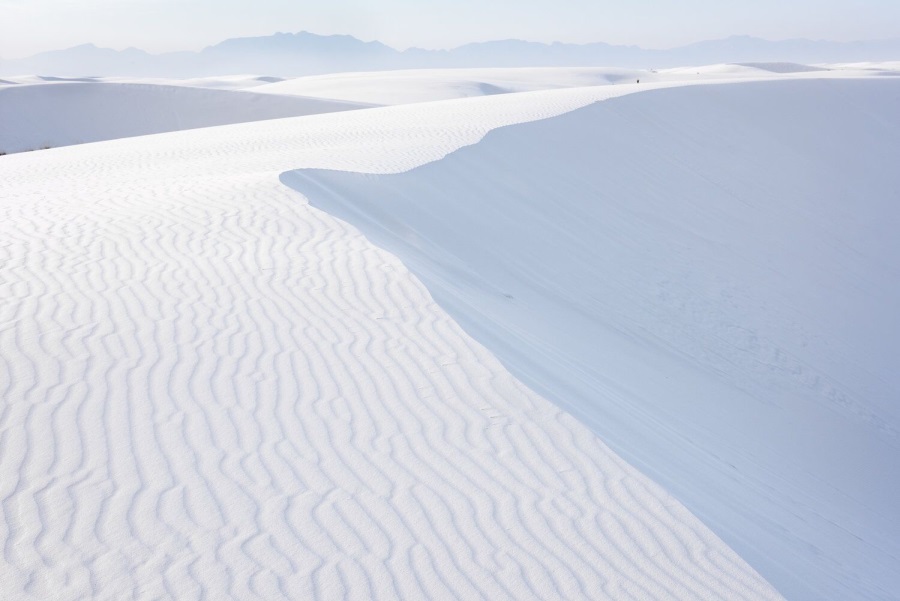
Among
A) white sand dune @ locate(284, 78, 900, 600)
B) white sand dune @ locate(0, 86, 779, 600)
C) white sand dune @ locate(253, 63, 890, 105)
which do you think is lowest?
white sand dune @ locate(253, 63, 890, 105)

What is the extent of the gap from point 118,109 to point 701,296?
32.5 m

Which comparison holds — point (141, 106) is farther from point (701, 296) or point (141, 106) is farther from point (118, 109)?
point (701, 296)

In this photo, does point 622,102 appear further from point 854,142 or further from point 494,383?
point 494,383

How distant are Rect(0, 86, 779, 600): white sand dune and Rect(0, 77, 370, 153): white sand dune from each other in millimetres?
28138

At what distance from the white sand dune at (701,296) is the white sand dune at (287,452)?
18.4 inches

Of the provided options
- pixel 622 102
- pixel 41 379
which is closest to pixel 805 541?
pixel 41 379

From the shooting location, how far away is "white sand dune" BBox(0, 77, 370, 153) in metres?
34.0

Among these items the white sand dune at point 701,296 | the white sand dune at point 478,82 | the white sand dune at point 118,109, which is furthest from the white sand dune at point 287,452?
the white sand dune at point 478,82

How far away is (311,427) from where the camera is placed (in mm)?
4324

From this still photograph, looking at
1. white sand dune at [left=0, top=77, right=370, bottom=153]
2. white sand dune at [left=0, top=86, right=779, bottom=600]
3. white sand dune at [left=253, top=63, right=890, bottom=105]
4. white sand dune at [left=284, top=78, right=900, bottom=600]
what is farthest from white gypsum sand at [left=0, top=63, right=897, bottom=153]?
white sand dune at [left=0, top=86, right=779, bottom=600]

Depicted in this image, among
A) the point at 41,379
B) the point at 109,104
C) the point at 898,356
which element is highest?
the point at 41,379

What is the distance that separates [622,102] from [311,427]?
14.1 m

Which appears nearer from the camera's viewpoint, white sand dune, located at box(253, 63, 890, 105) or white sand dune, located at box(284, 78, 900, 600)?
white sand dune, located at box(284, 78, 900, 600)

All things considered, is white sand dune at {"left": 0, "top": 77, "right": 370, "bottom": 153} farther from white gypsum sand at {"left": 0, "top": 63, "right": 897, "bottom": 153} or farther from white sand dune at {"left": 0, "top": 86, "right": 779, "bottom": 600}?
white sand dune at {"left": 0, "top": 86, "right": 779, "bottom": 600}
